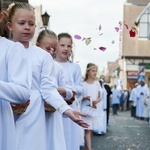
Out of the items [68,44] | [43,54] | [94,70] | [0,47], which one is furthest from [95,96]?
[0,47]

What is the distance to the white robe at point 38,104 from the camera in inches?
126

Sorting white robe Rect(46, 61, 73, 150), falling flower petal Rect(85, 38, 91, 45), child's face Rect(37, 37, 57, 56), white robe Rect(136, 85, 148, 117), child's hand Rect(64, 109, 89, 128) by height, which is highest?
falling flower petal Rect(85, 38, 91, 45)

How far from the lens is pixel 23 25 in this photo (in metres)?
3.10

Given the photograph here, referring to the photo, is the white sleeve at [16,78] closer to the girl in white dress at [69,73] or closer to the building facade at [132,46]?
the girl in white dress at [69,73]

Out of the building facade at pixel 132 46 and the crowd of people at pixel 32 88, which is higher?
the building facade at pixel 132 46

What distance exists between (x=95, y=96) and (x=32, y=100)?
5591 mm

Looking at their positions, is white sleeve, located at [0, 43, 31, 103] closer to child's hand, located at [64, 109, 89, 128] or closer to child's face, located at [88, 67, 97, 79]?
child's hand, located at [64, 109, 89, 128]

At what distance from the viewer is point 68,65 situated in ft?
18.4

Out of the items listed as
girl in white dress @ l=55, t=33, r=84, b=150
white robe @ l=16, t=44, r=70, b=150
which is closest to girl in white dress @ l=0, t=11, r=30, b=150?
white robe @ l=16, t=44, r=70, b=150

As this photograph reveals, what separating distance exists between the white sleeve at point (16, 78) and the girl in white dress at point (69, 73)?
2620 millimetres

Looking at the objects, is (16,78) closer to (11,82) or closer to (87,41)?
(11,82)

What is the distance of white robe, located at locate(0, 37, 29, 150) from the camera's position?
2.31 meters

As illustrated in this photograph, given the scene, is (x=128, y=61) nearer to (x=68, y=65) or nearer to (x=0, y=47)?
(x=68, y=65)

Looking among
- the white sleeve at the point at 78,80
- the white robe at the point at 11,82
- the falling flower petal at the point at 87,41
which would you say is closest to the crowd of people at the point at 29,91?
the white robe at the point at 11,82
